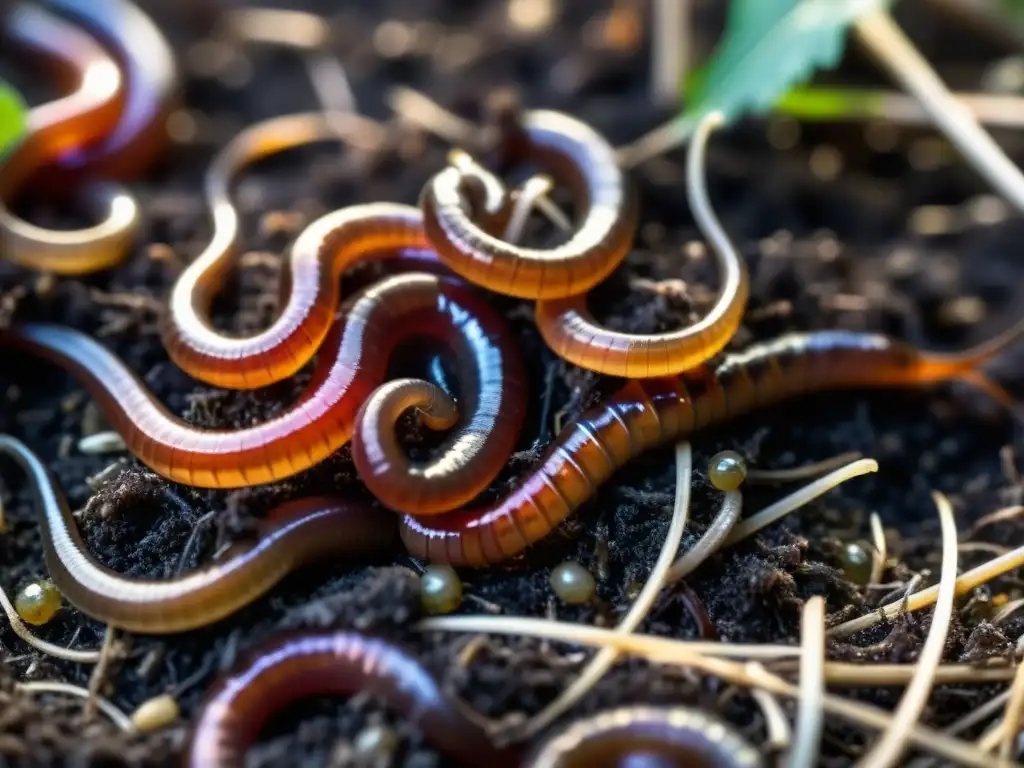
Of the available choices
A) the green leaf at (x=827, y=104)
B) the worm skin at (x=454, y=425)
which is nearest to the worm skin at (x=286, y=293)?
the worm skin at (x=454, y=425)

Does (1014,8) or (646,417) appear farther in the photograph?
(1014,8)

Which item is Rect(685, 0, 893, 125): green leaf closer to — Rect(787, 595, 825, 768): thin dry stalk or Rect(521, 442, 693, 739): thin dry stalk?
Rect(521, 442, 693, 739): thin dry stalk

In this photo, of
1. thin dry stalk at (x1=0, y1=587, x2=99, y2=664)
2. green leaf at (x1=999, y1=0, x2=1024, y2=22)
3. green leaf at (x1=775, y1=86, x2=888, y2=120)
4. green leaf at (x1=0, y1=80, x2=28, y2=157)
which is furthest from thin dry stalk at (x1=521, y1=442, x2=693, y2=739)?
green leaf at (x1=999, y1=0, x2=1024, y2=22)

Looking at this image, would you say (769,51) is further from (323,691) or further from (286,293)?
(323,691)

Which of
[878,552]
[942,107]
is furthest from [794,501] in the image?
[942,107]

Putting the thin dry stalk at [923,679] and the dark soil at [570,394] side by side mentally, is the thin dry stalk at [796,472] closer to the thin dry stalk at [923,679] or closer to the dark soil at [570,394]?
the dark soil at [570,394]

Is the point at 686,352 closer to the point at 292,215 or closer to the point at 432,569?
the point at 432,569

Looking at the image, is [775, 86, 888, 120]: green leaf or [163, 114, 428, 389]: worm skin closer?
[163, 114, 428, 389]: worm skin
